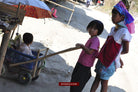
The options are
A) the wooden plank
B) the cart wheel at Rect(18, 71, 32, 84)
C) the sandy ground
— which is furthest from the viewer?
the sandy ground

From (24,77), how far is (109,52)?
1.70m

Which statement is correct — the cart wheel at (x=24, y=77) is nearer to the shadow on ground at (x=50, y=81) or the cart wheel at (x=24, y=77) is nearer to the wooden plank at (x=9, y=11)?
the shadow on ground at (x=50, y=81)

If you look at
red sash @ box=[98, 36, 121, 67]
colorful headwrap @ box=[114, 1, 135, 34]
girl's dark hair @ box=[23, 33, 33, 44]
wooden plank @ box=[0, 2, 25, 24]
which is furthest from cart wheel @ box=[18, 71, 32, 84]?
colorful headwrap @ box=[114, 1, 135, 34]

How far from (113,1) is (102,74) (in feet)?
84.8

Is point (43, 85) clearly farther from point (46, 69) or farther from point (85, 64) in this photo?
point (85, 64)

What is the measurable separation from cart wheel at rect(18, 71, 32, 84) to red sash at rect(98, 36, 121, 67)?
145 centimetres

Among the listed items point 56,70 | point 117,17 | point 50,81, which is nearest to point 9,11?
point 117,17

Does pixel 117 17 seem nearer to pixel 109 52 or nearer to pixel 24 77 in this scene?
pixel 109 52

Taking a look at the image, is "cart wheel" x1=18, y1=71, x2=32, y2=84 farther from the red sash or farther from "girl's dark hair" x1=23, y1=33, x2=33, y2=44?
the red sash

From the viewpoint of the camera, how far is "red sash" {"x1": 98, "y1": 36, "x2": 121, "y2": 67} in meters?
2.50

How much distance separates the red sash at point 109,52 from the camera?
2498 millimetres

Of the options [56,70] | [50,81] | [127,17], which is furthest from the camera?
[56,70]

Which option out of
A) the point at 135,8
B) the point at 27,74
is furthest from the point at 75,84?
the point at 135,8

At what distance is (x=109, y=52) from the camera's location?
2.54 meters
